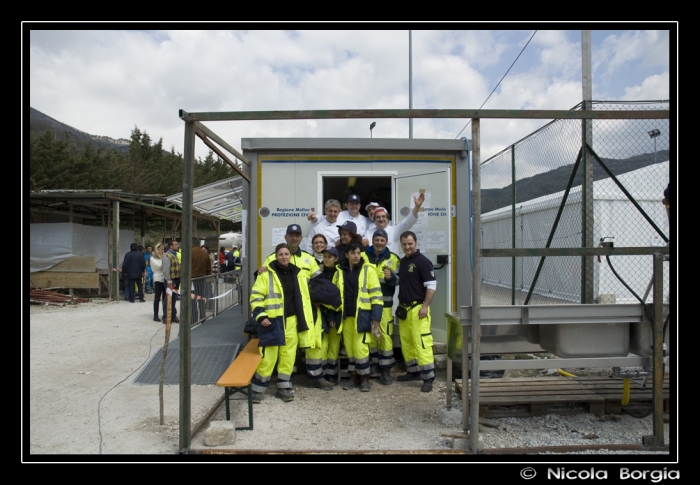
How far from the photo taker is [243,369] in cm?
457

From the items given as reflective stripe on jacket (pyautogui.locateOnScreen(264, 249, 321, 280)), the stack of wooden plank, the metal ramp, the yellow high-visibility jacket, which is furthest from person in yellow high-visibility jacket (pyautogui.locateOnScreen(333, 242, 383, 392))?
the stack of wooden plank

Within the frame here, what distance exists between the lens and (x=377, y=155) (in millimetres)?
6391

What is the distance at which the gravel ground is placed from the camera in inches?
158

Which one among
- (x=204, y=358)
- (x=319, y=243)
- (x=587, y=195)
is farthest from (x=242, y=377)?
(x=587, y=195)

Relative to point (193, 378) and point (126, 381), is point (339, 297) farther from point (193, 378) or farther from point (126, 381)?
point (126, 381)

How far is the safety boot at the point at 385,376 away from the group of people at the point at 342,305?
1 centimetres

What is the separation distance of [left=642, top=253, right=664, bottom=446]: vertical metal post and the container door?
8.76 ft

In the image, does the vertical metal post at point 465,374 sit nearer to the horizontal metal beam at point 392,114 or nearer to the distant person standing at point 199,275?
the horizontal metal beam at point 392,114

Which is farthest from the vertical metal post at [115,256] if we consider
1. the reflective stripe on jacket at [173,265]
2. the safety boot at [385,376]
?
the safety boot at [385,376]

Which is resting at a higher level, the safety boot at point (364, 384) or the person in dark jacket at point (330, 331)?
the person in dark jacket at point (330, 331)

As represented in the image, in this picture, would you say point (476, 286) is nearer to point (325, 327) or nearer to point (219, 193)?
point (325, 327)

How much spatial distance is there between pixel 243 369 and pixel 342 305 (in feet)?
4.77

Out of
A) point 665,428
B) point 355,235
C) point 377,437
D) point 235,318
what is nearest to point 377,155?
point 355,235

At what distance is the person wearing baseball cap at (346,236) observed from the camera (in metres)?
5.75
